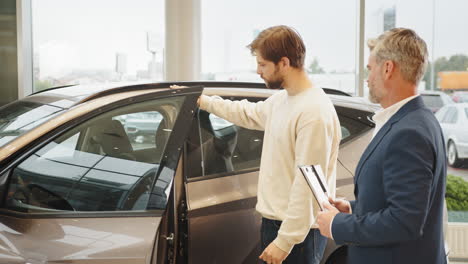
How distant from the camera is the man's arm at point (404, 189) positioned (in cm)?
118

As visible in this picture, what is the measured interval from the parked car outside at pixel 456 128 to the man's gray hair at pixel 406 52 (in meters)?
3.80

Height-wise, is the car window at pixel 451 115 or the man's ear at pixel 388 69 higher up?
the man's ear at pixel 388 69

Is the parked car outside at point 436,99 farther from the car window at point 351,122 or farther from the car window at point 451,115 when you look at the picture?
the car window at point 351,122

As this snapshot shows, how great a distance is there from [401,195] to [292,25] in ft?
13.2

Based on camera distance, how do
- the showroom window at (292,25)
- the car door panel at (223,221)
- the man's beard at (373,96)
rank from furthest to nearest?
the showroom window at (292,25) → the car door panel at (223,221) → the man's beard at (373,96)

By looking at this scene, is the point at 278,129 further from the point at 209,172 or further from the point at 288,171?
the point at 209,172

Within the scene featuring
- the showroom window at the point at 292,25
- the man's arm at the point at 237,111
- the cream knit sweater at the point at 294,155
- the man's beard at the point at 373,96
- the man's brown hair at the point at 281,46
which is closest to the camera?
the man's beard at the point at 373,96

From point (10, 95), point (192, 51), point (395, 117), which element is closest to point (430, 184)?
point (395, 117)

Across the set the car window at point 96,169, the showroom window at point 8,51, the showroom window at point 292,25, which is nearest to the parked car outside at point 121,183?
the car window at point 96,169

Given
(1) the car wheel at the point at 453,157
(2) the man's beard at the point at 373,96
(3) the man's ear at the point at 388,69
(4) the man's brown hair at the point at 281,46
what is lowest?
(1) the car wheel at the point at 453,157

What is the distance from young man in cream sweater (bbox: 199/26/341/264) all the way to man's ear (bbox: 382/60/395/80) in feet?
1.51

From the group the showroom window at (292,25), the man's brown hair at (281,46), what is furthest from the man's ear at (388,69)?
the showroom window at (292,25)

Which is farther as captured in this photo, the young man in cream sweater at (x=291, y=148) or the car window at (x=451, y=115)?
the car window at (x=451, y=115)

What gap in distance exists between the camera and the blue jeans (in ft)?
5.89
